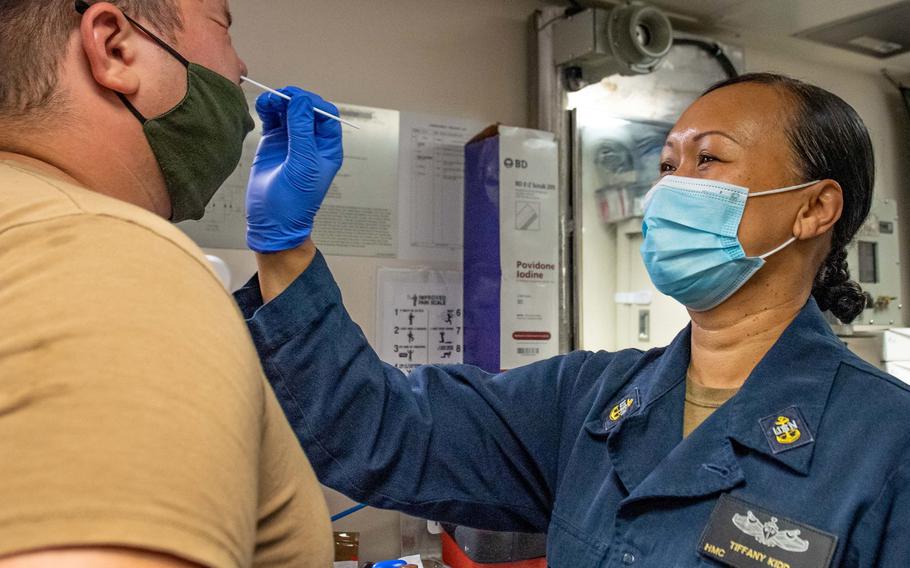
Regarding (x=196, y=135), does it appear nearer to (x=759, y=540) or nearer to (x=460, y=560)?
(x=759, y=540)

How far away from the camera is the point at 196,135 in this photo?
78cm

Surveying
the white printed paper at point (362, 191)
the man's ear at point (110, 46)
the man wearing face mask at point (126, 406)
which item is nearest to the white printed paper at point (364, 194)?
the white printed paper at point (362, 191)

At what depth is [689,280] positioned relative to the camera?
114cm

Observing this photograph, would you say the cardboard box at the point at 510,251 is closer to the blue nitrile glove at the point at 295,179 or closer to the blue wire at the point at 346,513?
the blue wire at the point at 346,513

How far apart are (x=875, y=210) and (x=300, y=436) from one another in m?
2.60

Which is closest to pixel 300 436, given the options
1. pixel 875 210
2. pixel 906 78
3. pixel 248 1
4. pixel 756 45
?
pixel 248 1

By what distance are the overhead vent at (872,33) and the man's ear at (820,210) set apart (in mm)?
1566

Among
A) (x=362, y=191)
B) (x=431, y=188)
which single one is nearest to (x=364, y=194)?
(x=362, y=191)

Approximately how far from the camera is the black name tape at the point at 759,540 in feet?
2.76

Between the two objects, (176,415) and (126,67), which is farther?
(126,67)

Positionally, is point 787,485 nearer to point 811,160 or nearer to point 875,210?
point 811,160

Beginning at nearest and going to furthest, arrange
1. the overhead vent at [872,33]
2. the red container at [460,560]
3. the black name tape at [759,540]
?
the black name tape at [759,540] < the red container at [460,560] < the overhead vent at [872,33]

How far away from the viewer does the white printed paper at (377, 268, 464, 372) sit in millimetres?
1970

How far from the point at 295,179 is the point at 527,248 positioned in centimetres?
95
